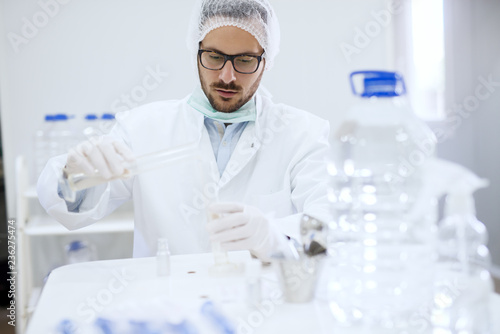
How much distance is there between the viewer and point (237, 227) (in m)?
0.99

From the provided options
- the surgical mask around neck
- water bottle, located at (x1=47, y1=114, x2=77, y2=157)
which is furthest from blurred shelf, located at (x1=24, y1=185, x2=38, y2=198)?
the surgical mask around neck

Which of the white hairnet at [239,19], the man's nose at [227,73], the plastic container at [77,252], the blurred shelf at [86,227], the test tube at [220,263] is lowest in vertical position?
the plastic container at [77,252]

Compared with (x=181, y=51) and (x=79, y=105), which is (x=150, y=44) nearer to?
(x=181, y=51)

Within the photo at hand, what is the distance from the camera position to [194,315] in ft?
2.25

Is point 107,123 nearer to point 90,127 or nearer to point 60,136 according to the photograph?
point 90,127

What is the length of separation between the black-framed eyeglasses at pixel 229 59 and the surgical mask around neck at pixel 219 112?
0.12 meters

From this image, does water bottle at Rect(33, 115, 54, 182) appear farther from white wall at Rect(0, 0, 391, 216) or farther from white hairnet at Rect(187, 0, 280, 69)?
white hairnet at Rect(187, 0, 280, 69)

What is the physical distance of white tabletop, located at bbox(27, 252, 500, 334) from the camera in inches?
27.3

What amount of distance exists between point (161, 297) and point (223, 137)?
2.44 ft

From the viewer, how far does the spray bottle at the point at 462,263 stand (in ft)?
2.13

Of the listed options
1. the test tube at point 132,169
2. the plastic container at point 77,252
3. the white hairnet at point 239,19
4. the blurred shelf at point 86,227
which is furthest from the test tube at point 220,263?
the plastic container at point 77,252

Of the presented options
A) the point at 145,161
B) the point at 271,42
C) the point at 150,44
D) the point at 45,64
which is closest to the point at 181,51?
the point at 150,44

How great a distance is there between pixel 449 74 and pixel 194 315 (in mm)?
2584

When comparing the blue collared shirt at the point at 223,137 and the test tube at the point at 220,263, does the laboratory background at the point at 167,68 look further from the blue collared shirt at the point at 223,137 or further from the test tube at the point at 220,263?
the test tube at the point at 220,263
